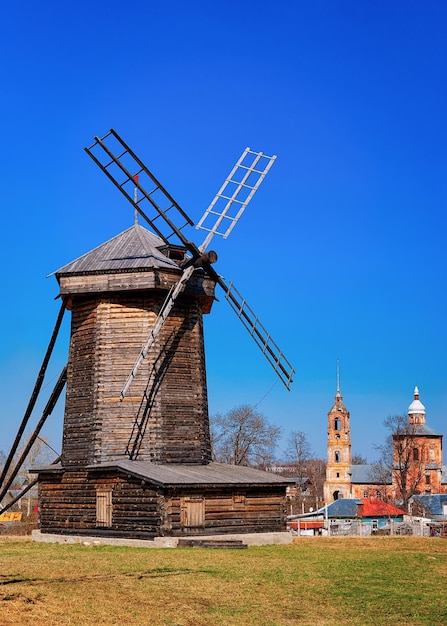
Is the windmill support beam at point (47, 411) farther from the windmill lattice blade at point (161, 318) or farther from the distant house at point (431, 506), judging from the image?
the distant house at point (431, 506)

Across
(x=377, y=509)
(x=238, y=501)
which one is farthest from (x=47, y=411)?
(x=377, y=509)

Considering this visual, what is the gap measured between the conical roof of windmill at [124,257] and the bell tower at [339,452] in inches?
2746

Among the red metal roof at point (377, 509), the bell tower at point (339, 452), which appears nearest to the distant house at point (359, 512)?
the red metal roof at point (377, 509)

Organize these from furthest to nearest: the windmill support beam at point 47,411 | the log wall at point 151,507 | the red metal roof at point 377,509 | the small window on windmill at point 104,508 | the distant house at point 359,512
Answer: the red metal roof at point 377,509, the distant house at point 359,512, the windmill support beam at point 47,411, the small window on windmill at point 104,508, the log wall at point 151,507

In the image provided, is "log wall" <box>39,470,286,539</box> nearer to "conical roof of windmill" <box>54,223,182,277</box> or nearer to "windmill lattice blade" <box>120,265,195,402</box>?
"windmill lattice blade" <box>120,265,195,402</box>

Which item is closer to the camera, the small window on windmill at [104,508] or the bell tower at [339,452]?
the small window on windmill at [104,508]

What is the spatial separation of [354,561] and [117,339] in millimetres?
11095

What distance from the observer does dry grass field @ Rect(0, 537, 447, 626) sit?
12.1 metres

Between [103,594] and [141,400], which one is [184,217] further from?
[103,594]

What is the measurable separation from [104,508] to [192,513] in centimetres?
303

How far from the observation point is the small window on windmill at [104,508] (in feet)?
84.3

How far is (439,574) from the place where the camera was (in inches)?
706

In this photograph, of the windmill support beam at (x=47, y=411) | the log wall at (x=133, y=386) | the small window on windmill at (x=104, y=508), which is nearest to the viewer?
the small window on windmill at (x=104, y=508)

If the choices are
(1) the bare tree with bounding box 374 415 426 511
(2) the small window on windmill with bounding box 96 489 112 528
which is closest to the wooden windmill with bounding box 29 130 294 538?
(2) the small window on windmill with bounding box 96 489 112 528
